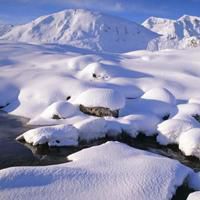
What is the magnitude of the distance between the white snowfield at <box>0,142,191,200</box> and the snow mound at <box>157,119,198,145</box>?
545cm

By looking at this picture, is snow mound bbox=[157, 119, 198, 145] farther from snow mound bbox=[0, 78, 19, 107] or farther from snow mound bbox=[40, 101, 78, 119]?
snow mound bbox=[0, 78, 19, 107]

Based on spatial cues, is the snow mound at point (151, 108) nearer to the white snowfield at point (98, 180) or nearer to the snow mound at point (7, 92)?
the snow mound at point (7, 92)

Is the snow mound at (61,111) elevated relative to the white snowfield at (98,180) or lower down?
lower down

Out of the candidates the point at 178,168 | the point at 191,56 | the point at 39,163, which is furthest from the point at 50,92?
the point at 191,56

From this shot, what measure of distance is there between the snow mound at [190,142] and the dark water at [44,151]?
256 mm

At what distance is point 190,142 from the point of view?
18.2 metres

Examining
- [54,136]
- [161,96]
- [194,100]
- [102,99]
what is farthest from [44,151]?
[194,100]

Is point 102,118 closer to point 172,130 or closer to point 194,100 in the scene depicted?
point 172,130

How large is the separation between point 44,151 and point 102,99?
6843 millimetres

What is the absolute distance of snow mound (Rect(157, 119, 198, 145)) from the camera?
1986 cm

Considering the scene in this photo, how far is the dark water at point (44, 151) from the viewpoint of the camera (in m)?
16.1

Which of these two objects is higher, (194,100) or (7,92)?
(194,100)

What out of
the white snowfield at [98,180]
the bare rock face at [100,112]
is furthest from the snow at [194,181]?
the bare rock face at [100,112]

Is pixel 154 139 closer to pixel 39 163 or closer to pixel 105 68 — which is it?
pixel 39 163
